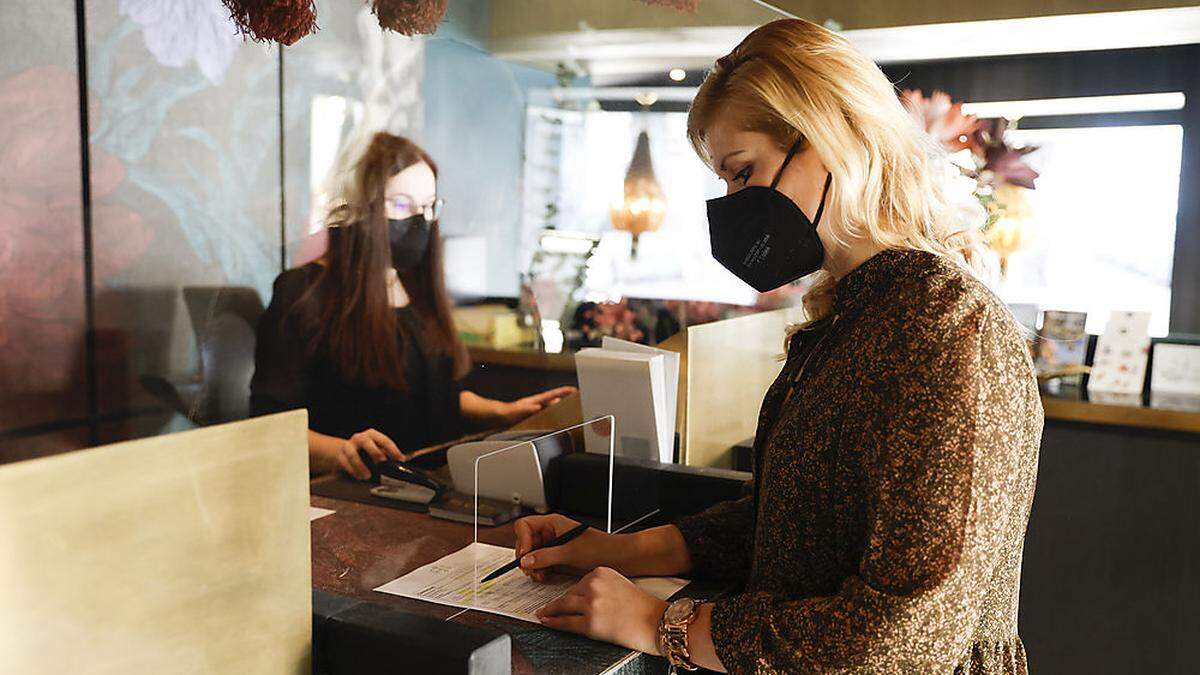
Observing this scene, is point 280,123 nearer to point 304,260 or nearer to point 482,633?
point 304,260

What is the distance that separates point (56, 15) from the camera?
41.3 inches

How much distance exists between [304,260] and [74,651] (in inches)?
23.4

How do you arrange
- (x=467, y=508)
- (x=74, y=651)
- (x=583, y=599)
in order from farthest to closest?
(x=467, y=508) < (x=583, y=599) < (x=74, y=651)

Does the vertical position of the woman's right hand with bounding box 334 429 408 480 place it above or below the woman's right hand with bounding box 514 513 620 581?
above

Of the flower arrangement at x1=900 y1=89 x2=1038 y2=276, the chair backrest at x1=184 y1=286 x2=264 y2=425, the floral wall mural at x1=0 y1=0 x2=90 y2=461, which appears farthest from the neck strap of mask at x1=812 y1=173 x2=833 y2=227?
the flower arrangement at x1=900 y1=89 x2=1038 y2=276

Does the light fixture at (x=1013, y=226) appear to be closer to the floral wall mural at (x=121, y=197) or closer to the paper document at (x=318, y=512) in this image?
the paper document at (x=318, y=512)

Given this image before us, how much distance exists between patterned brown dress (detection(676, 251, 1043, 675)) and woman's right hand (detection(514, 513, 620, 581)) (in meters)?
0.32

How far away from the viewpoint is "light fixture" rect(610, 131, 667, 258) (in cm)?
213

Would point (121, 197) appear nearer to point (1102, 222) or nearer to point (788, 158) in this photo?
point (788, 158)

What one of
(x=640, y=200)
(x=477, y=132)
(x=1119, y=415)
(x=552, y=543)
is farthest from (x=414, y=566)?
(x=1119, y=415)

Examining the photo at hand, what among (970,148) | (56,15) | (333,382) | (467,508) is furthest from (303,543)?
(970,148)

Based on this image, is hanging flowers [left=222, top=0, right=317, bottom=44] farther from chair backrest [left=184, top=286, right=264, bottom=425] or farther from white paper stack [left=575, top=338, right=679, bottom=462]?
white paper stack [left=575, top=338, right=679, bottom=462]

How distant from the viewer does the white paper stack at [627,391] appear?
1.92 m

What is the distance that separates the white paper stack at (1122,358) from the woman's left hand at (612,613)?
2.50 m
